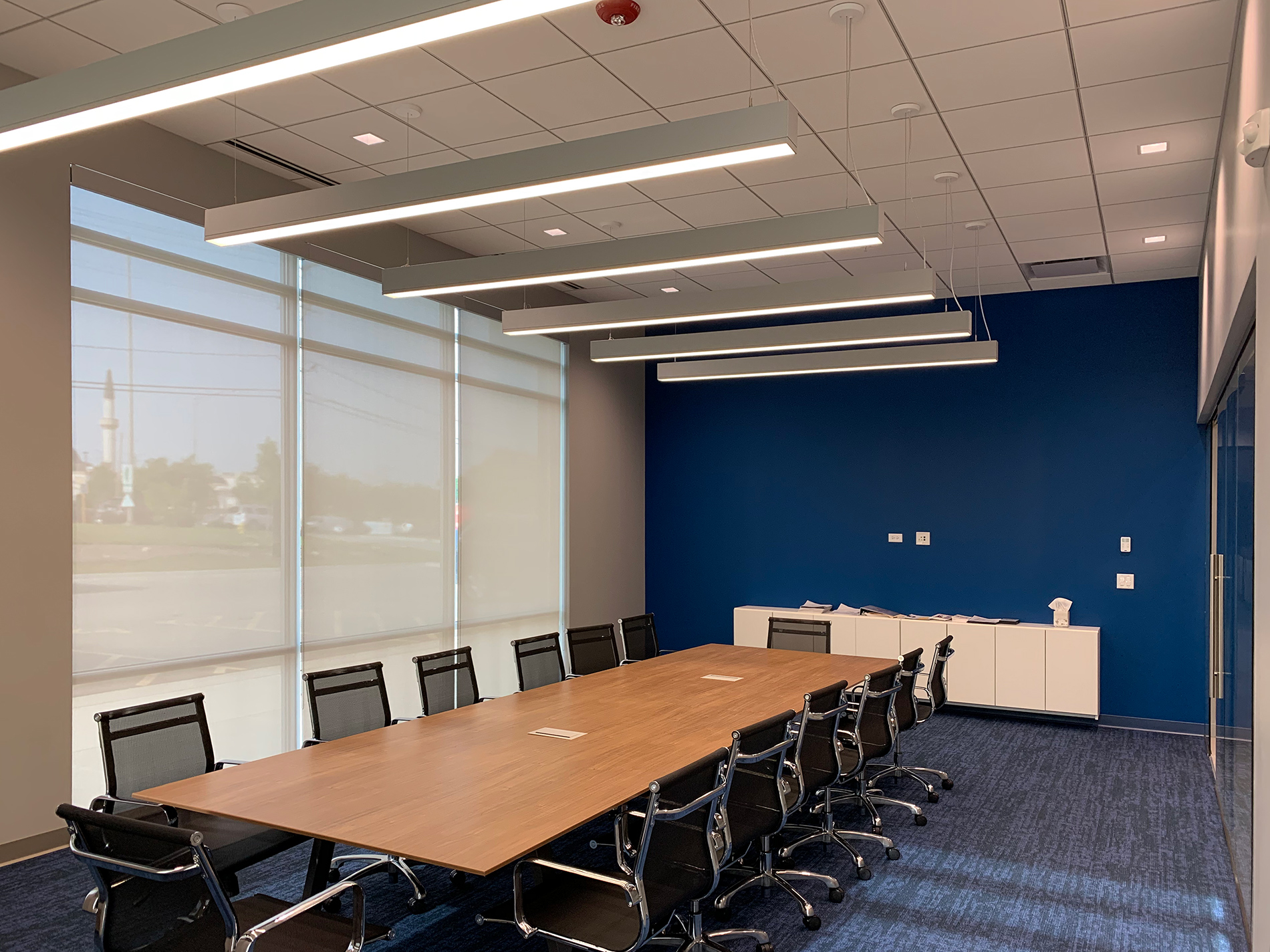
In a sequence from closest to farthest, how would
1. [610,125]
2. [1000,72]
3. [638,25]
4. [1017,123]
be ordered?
[638,25], [1000,72], [1017,123], [610,125]

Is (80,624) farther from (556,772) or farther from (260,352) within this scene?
(556,772)

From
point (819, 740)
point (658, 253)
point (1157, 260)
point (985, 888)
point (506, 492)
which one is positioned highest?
point (1157, 260)

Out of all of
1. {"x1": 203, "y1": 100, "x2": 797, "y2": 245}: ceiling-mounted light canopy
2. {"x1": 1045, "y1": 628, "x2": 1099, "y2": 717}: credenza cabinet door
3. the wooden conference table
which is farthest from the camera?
{"x1": 1045, "y1": 628, "x2": 1099, "y2": 717}: credenza cabinet door

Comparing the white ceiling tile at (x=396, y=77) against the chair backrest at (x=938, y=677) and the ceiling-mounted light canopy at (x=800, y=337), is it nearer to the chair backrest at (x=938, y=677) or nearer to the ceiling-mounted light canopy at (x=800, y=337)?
the ceiling-mounted light canopy at (x=800, y=337)

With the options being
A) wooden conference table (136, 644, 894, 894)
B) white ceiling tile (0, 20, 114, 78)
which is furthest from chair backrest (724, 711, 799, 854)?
white ceiling tile (0, 20, 114, 78)

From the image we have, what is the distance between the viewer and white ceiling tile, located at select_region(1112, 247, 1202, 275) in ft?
23.0

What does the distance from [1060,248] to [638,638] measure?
4.37 metres

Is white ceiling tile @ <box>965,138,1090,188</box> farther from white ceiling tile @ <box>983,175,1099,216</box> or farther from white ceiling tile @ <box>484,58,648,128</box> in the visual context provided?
white ceiling tile @ <box>484,58,648,128</box>

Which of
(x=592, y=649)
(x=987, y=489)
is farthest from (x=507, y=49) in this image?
(x=987, y=489)

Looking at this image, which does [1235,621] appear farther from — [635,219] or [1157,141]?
[635,219]

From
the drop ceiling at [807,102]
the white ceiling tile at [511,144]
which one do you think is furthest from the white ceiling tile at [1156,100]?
the white ceiling tile at [511,144]

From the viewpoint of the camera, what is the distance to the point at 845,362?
23.3ft

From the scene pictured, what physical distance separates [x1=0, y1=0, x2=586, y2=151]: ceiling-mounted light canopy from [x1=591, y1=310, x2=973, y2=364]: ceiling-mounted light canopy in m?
3.93

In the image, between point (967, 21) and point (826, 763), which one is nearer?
point (967, 21)
